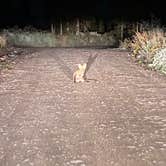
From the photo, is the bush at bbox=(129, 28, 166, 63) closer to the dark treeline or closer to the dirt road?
the dirt road

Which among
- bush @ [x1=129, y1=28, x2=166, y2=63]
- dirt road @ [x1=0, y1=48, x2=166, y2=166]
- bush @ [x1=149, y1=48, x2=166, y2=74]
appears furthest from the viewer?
bush @ [x1=129, y1=28, x2=166, y2=63]

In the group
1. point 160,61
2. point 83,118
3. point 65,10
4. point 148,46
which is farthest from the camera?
point 65,10

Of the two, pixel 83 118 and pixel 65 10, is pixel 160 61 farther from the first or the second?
pixel 65 10

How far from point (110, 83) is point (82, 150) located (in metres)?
5.64

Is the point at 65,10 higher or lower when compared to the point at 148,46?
higher

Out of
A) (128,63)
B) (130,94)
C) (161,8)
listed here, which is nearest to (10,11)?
(161,8)

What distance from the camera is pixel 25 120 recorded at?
8.48m

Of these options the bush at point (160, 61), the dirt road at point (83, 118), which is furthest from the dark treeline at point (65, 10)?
the dirt road at point (83, 118)

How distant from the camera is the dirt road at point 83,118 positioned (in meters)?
6.58

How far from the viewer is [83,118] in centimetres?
861

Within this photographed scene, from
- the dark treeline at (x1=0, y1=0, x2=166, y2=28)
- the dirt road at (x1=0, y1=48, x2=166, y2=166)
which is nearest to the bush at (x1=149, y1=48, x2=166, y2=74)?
the dirt road at (x1=0, y1=48, x2=166, y2=166)

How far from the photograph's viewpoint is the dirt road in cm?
658

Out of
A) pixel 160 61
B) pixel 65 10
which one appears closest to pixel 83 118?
pixel 160 61

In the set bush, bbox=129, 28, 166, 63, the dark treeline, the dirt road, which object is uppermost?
the dark treeline
